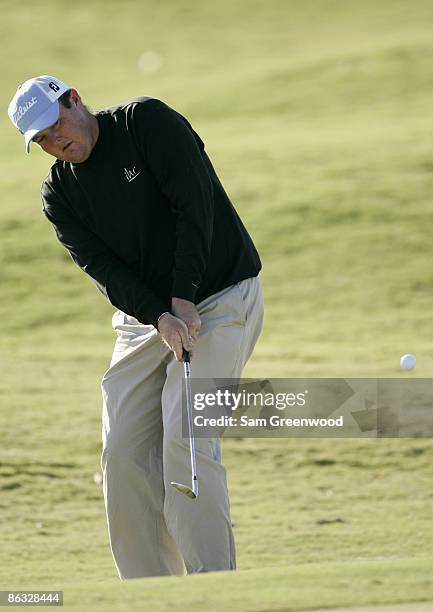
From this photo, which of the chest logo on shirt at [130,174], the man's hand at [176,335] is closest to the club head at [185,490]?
the man's hand at [176,335]

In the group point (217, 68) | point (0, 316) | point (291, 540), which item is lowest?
point (291, 540)

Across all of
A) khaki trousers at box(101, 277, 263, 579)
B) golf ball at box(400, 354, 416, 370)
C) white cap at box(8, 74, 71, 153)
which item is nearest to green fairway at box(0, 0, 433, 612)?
khaki trousers at box(101, 277, 263, 579)

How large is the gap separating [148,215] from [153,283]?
260 mm

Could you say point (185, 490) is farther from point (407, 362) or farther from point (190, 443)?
point (407, 362)

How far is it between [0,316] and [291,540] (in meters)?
6.90

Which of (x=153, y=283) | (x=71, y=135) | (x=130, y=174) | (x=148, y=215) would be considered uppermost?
(x=71, y=135)

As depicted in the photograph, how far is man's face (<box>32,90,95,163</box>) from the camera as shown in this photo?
177 inches

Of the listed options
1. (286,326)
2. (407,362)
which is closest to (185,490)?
(407,362)

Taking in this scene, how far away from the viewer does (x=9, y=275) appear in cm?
1388

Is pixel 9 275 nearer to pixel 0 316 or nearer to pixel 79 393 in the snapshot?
pixel 0 316

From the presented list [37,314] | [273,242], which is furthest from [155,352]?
[273,242]

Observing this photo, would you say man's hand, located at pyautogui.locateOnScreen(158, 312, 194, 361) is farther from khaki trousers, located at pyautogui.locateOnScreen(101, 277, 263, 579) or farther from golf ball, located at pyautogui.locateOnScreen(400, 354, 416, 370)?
golf ball, located at pyautogui.locateOnScreen(400, 354, 416, 370)

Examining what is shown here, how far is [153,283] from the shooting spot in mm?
4734

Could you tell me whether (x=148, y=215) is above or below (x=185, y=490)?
above
